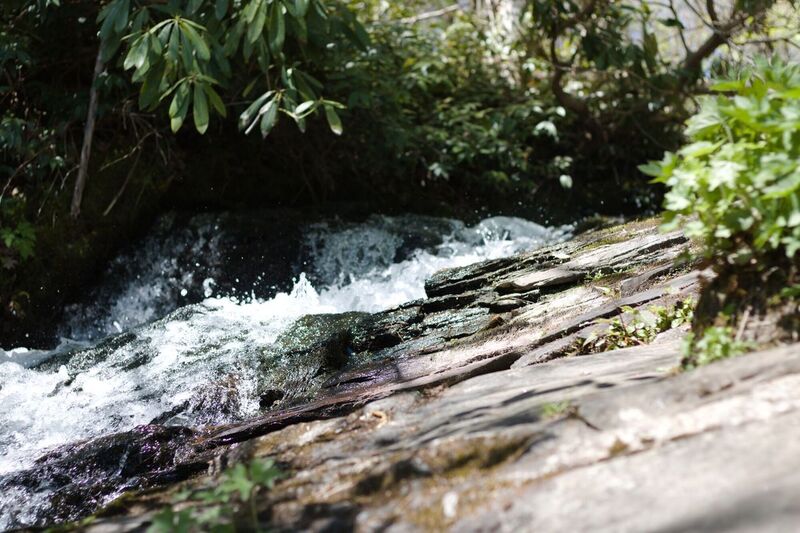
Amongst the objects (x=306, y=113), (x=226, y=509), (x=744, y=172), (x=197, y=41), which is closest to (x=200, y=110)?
(x=197, y=41)

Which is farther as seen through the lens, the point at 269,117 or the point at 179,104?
the point at 269,117

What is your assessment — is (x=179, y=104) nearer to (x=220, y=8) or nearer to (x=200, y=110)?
A: (x=200, y=110)

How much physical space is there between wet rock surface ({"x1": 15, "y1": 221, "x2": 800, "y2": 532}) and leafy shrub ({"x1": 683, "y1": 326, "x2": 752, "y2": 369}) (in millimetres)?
86

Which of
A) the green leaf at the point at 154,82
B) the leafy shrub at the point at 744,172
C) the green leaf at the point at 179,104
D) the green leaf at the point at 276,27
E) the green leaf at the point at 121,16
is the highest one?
the green leaf at the point at 121,16

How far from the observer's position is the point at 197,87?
4723mm

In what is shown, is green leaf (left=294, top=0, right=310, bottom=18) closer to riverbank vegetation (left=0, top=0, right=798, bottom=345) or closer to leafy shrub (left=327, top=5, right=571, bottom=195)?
riverbank vegetation (left=0, top=0, right=798, bottom=345)

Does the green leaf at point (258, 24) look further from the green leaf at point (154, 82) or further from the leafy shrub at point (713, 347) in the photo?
the leafy shrub at point (713, 347)

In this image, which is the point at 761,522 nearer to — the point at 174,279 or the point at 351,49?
the point at 174,279

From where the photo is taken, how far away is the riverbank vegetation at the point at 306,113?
519 cm

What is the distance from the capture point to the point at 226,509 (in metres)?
1.85

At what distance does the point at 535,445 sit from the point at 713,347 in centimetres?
66

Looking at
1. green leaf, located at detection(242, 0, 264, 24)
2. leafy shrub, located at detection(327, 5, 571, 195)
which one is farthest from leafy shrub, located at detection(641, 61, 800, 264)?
leafy shrub, located at detection(327, 5, 571, 195)

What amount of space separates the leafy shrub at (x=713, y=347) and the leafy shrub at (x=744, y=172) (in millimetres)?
253

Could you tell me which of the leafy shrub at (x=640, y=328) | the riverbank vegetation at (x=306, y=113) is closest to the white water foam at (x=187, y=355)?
the riverbank vegetation at (x=306, y=113)
